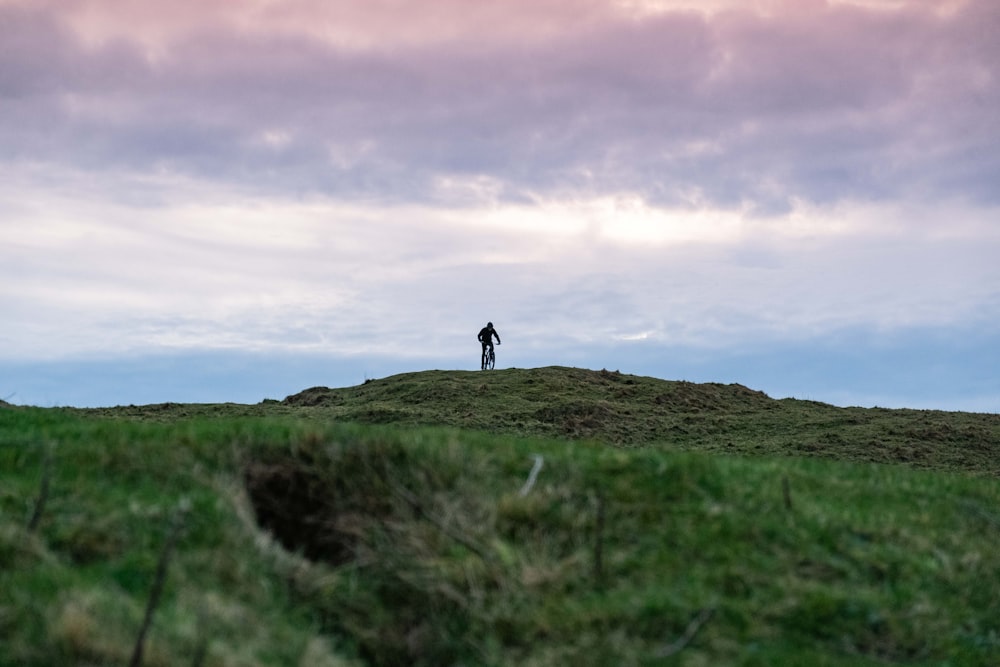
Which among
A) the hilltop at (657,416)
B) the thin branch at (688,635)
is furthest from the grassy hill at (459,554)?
the hilltop at (657,416)

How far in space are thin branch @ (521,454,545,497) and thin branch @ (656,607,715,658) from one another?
Result: 2705 millimetres

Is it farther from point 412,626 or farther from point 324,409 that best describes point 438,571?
point 324,409

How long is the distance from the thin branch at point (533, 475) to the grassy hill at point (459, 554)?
5.0 inches

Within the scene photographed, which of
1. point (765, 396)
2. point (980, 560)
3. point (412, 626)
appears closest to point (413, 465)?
point (412, 626)

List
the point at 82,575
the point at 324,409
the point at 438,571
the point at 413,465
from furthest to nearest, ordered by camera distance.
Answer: the point at 324,409
the point at 413,465
the point at 438,571
the point at 82,575

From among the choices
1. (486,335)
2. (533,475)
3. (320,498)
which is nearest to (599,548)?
(533,475)

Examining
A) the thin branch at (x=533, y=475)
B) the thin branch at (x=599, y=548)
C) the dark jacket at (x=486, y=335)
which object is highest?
the dark jacket at (x=486, y=335)

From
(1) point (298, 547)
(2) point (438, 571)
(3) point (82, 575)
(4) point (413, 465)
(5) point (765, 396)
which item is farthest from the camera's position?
(5) point (765, 396)

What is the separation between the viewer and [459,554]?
395 inches

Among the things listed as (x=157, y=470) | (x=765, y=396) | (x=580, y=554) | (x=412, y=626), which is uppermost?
(x=765, y=396)

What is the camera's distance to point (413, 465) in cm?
1136

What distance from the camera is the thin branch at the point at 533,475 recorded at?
11.1 m

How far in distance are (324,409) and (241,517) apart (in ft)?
98.2

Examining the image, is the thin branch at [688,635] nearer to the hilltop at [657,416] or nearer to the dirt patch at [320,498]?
the dirt patch at [320,498]
